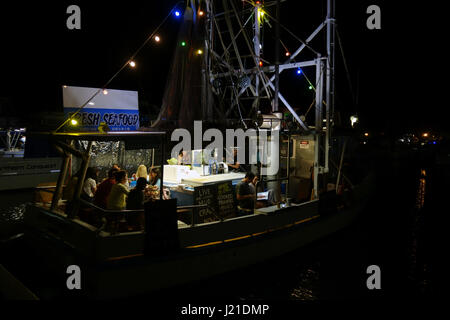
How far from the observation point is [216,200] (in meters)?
7.66

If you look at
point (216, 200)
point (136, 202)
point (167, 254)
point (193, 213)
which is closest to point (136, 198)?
point (136, 202)

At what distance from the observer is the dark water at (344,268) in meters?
6.14

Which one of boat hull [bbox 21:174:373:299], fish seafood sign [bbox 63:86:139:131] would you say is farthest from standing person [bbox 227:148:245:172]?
fish seafood sign [bbox 63:86:139:131]

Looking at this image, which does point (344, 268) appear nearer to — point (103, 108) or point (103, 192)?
point (103, 192)

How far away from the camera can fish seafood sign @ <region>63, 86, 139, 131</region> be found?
5.96 m

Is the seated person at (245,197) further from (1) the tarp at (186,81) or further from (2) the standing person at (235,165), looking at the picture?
(2) the standing person at (235,165)

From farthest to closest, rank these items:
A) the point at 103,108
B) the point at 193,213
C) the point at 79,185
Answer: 1. the point at 103,108
2. the point at 193,213
3. the point at 79,185

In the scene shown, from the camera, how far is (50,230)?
20.1ft

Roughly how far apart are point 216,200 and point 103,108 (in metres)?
3.43

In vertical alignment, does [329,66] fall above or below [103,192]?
above

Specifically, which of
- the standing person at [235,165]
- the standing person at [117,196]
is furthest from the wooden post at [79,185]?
the standing person at [235,165]

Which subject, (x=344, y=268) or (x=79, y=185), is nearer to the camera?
(x=79, y=185)
